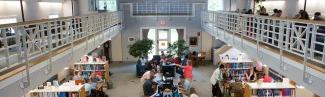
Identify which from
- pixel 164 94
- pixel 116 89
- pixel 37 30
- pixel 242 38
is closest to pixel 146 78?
pixel 116 89

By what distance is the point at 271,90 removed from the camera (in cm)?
930

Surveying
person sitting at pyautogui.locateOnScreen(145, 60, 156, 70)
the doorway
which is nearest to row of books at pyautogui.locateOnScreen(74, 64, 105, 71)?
person sitting at pyautogui.locateOnScreen(145, 60, 156, 70)

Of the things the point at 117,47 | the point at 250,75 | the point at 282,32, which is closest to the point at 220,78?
the point at 250,75

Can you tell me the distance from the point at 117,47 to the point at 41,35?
13.0 metres

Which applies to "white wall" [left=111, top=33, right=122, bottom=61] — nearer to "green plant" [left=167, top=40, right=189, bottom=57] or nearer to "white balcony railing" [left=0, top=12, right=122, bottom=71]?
"green plant" [left=167, top=40, right=189, bottom=57]

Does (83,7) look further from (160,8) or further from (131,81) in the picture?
(160,8)

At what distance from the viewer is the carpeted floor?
473 inches

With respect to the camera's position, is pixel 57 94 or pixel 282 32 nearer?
pixel 282 32

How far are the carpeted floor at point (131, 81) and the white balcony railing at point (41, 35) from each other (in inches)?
102

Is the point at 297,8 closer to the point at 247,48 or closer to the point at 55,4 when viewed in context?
the point at 247,48

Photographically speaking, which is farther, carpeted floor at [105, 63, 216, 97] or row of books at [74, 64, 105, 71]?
row of books at [74, 64, 105, 71]

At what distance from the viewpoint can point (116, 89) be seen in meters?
12.6

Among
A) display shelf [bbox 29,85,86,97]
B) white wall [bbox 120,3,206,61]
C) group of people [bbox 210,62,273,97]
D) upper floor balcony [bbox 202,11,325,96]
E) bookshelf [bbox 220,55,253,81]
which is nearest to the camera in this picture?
upper floor balcony [bbox 202,11,325,96]

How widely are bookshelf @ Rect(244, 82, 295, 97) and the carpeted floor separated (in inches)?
96.5
